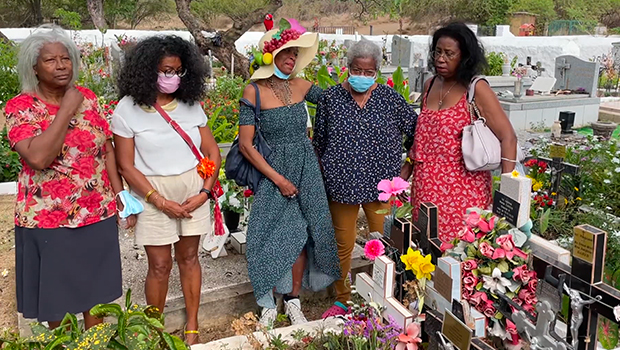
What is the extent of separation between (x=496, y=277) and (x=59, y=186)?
6.16 feet

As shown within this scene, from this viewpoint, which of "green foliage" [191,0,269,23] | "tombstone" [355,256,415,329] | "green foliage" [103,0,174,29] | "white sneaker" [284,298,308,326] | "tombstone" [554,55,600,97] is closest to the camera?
"tombstone" [355,256,415,329]

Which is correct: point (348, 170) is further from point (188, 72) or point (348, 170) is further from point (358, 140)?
point (188, 72)

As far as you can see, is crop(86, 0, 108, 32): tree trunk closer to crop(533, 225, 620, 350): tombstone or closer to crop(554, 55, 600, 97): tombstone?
crop(554, 55, 600, 97): tombstone

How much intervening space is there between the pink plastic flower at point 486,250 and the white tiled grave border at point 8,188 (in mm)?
5182

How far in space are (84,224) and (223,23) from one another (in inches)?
1577

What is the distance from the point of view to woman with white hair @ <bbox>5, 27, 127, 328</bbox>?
7.78 ft

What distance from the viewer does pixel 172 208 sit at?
2.69 metres

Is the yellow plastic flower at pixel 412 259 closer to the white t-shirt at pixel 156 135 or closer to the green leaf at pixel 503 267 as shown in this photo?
the green leaf at pixel 503 267

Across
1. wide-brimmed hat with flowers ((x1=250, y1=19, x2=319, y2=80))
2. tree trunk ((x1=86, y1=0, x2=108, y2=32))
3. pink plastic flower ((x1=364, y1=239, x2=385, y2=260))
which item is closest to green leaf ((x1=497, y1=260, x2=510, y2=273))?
pink plastic flower ((x1=364, y1=239, x2=385, y2=260))

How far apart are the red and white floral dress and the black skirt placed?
1586 mm

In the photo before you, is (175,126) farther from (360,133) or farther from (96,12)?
(96,12)

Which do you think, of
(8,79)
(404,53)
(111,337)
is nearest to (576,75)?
(404,53)

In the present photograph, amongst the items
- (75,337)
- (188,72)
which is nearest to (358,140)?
(188,72)

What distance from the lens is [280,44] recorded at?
2.94 m
